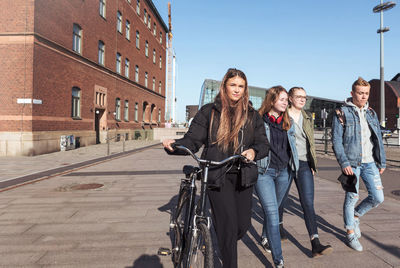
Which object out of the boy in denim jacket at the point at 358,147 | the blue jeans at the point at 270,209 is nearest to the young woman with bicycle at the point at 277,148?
the blue jeans at the point at 270,209

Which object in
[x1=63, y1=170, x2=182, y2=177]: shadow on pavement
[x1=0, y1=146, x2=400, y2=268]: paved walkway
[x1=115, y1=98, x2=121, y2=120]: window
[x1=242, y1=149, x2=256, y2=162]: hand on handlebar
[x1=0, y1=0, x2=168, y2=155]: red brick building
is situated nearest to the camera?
[x1=242, y1=149, x2=256, y2=162]: hand on handlebar

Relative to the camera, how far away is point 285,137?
310cm

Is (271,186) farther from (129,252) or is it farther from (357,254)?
(129,252)

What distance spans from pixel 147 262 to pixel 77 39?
18161mm

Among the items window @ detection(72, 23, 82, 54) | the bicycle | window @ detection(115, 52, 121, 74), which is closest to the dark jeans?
the bicycle

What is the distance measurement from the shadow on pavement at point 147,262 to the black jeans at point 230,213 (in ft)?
2.94

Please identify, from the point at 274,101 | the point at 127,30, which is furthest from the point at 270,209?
the point at 127,30

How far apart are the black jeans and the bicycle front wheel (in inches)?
7.9

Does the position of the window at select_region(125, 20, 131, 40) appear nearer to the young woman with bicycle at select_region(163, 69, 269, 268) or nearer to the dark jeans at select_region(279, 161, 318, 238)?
the dark jeans at select_region(279, 161, 318, 238)

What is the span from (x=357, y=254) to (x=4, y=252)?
374 centimetres

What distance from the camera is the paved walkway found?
9.77 feet

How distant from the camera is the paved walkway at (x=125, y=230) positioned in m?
2.98

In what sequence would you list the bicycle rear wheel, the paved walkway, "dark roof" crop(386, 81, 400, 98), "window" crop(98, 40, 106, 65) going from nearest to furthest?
1. the bicycle rear wheel
2. the paved walkway
3. "window" crop(98, 40, 106, 65)
4. "dark roof" crop(386, 81, 400, 98)

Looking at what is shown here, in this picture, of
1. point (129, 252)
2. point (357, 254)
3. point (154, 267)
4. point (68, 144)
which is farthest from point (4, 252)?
point (68, 144)
